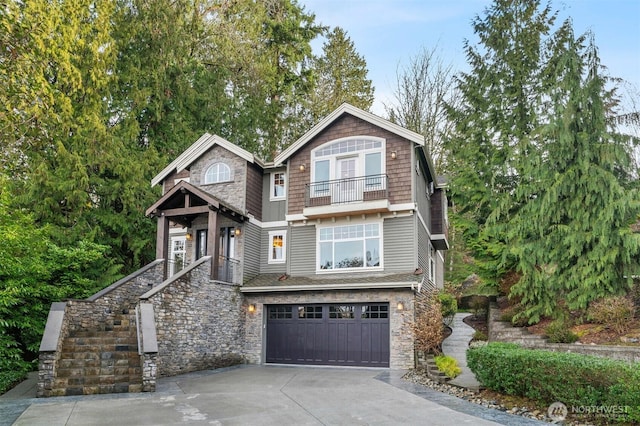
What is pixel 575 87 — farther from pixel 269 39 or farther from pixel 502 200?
pixel 269 39

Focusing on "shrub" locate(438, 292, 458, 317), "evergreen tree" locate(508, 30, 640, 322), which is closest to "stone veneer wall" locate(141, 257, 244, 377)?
"shrub" locate(438, 292, 458, 317)

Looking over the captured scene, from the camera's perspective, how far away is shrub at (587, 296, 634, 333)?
40.3ft

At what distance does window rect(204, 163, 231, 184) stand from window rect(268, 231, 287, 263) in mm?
2774

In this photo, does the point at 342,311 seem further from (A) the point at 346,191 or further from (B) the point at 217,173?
(B) the point at 217,173

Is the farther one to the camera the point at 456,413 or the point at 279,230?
the point at 279,230

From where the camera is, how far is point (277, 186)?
59.0 feet

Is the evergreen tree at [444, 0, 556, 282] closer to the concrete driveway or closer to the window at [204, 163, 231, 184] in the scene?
the concrete driveway

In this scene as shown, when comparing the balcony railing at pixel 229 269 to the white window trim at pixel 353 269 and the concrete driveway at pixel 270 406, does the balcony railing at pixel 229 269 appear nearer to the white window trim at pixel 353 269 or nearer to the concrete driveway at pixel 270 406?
the white window trim at pixel 353 269

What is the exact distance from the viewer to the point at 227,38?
23859 millimetres

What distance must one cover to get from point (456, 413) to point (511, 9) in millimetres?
17999

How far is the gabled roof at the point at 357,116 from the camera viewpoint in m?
15.4

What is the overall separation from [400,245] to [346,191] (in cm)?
261

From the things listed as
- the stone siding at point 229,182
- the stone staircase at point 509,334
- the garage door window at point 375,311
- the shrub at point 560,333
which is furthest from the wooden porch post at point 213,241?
the shrub at point 560,333

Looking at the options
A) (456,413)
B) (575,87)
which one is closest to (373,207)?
(575,87)
